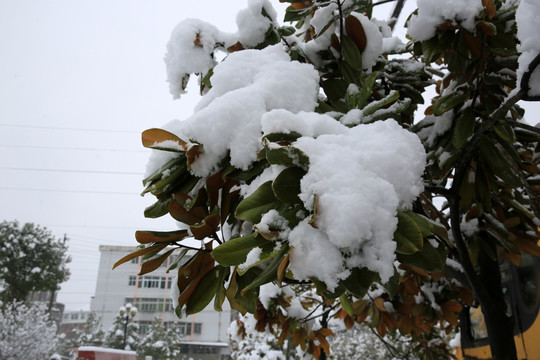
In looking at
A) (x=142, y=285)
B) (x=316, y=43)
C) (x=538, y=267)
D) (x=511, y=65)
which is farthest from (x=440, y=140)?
(x=142, y=285)

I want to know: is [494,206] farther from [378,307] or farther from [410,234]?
[410,234]

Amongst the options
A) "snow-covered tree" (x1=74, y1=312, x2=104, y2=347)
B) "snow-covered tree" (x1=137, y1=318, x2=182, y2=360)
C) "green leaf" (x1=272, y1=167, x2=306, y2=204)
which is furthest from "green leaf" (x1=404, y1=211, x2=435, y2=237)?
"snow-covered tree" (x1=74, y1=312, x2=104, y2=347)

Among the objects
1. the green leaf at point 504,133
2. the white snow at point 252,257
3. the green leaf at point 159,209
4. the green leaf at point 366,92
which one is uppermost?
the green leaf at point 504,133

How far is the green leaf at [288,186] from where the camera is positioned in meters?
0.54

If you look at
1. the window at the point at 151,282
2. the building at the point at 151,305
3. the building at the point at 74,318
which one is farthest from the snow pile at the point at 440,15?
the building at the point at 74,318

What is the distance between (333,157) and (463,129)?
3.04 feet

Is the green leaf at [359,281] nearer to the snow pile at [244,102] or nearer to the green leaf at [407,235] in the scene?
the green leaf at [407,235]

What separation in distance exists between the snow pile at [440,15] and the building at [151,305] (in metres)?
32.1

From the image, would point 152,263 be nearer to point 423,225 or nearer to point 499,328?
point 423,225

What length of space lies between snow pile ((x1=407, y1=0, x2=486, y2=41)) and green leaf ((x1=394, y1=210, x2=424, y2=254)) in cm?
93

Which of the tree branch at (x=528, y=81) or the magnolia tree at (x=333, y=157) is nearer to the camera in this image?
Answer: the magnolia tree at (x=333, y=157)

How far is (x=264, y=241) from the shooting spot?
581 millimetres

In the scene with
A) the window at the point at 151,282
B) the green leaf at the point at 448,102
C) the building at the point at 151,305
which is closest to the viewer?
the green leaf at the point at 448,102

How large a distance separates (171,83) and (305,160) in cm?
101
